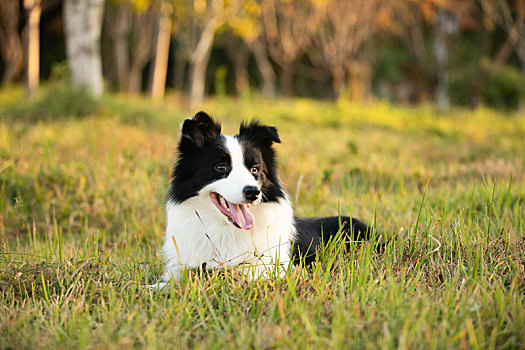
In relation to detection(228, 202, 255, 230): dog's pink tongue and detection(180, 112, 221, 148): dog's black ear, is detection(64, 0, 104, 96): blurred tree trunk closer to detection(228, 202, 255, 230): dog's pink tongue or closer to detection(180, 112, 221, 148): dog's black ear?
detection(180, 112, 221, 148): dog's black ear

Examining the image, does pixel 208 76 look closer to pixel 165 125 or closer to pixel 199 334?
pixel 165 125

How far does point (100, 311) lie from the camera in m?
2.64

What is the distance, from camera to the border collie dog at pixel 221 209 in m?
3.02

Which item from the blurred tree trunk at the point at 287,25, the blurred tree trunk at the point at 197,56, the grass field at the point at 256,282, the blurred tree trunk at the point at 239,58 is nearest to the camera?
the grass field at the point at 256,282

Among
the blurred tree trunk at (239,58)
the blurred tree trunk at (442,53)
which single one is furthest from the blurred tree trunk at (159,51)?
the blurred tree trunk at (442,53)

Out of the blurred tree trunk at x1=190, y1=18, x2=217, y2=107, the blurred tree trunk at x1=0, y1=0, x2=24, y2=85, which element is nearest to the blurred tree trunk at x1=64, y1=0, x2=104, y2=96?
the blurred tree trunk at x1=190, y1=18, x2=217, y2=107

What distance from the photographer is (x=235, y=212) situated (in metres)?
3.02

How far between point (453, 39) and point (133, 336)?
22488 mm

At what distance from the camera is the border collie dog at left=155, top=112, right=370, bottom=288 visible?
3023mm

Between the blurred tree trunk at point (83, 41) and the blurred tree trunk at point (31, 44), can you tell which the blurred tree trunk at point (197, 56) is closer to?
the blurred tree trunk at point (31, 44)

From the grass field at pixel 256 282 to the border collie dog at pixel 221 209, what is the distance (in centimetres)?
19

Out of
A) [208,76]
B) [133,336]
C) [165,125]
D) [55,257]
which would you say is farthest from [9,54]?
[133,336]

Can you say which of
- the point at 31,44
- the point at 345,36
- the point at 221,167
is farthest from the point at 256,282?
the point at 345,36

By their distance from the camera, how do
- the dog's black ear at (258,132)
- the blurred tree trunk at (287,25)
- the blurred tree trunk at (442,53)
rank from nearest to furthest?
the dog's black ear at (258,132) < the blurred tree trunk at (442,53) < the blurred tree trunk at (287,25)
